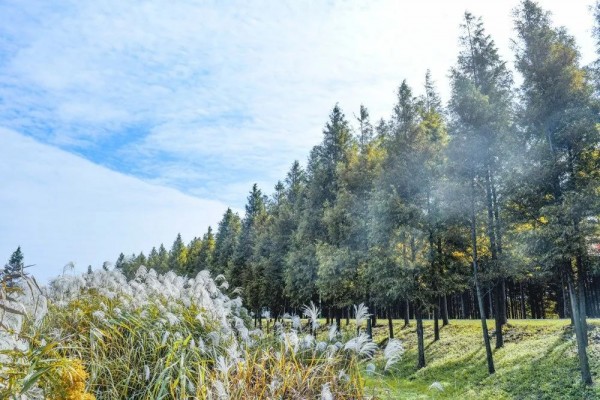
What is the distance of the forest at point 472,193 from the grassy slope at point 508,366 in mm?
607

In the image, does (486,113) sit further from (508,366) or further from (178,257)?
(178,257)

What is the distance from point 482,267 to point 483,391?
5.46 metres

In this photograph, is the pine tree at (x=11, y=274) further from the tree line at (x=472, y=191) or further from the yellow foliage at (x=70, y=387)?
the tree line at (x=472, y=191)

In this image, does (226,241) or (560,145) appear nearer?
(560,145)

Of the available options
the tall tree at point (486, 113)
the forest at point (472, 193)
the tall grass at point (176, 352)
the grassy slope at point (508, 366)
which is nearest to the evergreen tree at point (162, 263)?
the forest at point (472, 193)

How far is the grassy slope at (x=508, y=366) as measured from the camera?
12.8m

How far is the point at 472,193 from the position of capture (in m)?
15.9

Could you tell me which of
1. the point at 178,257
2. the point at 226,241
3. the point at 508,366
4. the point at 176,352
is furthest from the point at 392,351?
the point at 178,257

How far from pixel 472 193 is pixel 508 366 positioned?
21.0 feet

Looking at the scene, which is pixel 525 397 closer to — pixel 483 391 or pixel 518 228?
pixel 483 391

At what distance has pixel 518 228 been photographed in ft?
48.3

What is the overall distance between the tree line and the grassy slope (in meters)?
0.72

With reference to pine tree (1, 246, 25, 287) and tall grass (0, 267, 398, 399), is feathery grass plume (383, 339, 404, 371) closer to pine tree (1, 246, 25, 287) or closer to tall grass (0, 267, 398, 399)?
tall grass (0, 267, 398, 399)

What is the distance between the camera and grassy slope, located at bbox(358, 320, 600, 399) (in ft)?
41.9
